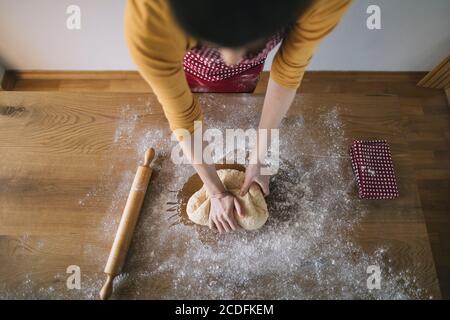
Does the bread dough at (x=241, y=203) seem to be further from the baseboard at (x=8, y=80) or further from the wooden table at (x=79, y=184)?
the baseboard at (x=8, y=80)

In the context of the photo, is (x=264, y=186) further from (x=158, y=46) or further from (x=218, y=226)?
(x=158, y=46)

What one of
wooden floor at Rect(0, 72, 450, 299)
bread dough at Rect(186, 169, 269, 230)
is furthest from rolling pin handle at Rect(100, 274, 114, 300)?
bread dough at Rect(186, 169, 269, 230)

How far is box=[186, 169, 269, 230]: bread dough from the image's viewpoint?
37.5 inches

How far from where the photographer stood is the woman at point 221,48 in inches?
13.6

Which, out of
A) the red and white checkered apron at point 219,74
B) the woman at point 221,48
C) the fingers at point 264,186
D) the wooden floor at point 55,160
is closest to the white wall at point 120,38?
the wooden floor at point 55,160

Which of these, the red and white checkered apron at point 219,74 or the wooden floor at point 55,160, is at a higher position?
the red and white checkered apron at point 219,74

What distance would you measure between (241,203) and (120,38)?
130cm

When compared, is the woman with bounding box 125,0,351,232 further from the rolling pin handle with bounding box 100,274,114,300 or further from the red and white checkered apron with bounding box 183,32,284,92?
the rolling pin handle with bounding box 100,274,114,300

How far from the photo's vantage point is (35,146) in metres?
1.10

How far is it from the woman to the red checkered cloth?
316 mm

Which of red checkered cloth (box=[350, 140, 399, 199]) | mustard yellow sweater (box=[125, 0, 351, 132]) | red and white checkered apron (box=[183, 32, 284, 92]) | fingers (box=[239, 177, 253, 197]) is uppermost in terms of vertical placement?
mustard yellow sweater (box=[125, 0, 351, 132])
